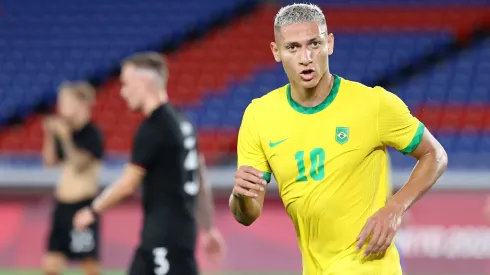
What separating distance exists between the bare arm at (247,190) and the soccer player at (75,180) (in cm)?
503

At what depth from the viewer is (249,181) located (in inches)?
138

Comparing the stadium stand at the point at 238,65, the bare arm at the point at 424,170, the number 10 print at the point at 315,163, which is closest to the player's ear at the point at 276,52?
the number 10 print at the point at 315,163

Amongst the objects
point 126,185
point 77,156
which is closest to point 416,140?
point 126,185

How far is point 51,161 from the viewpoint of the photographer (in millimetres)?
9203

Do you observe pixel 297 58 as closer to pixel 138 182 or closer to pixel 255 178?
pixel 255 178

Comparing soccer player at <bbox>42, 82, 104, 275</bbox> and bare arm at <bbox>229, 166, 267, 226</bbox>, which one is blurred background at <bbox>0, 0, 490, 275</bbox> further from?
bare arm at <bbox>229, 166, 267, 226</bbox>

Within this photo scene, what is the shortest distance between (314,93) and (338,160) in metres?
0.28

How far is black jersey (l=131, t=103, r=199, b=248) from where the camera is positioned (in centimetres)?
576

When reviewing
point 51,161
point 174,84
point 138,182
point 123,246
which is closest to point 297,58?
point 138,182

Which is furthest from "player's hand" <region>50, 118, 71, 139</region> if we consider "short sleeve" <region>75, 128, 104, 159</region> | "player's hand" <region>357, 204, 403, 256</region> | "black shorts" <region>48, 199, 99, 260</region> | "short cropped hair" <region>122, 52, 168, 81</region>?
"player's hand" <region>357, 204, 403, 256</region>

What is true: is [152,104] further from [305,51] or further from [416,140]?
[416,140]

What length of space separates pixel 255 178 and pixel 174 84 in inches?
455

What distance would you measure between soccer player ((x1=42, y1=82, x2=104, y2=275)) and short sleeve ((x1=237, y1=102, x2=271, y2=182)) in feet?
16.1

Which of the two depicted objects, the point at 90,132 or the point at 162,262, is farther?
the point at 90,132
